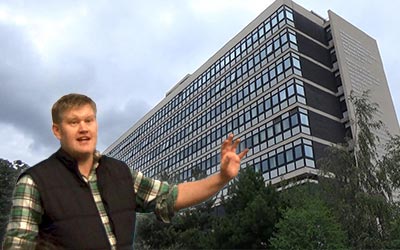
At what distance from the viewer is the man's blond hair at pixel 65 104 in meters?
1.50

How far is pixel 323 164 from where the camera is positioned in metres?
20.7

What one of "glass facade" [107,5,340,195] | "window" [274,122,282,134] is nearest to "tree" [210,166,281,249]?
"glass facade" [107,5,340,195]

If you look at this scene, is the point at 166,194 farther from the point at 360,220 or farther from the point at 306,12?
the point at 306,12

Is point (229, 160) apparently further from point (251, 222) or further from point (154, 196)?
point (251, 222)

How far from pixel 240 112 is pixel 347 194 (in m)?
21.9

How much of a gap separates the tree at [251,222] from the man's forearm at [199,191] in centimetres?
1683

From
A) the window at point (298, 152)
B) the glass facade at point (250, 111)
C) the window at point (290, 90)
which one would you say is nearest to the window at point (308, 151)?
the glass facade at point (250, 111)

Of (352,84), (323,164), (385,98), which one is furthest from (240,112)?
(323,164)

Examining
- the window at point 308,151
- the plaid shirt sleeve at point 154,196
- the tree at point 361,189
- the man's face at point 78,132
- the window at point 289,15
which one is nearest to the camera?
the man's face at point 78,132

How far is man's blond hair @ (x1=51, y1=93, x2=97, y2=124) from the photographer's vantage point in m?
1.50

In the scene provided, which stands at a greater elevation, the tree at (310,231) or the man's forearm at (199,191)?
the tree at (310,231)

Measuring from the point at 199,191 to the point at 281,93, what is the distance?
113 feet

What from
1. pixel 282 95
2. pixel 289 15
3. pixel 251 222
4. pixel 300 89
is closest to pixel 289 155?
pixel 282 95

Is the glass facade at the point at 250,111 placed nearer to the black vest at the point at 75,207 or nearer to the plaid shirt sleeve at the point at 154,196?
the plaid shirt sleeve at the point at 154,196
